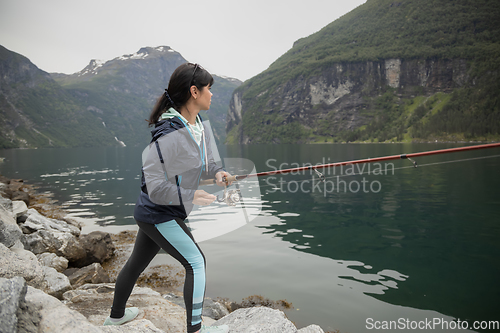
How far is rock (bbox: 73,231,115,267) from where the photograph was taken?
10828 millimetres

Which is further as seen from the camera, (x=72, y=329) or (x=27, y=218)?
(x=27, y=218)

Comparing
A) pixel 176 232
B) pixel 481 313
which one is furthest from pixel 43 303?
pixel 481 313

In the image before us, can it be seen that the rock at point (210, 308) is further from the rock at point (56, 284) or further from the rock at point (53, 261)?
the rock at point (53, 261)

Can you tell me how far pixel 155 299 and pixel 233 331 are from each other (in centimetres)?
235

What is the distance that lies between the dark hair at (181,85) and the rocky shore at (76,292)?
6.90 ft

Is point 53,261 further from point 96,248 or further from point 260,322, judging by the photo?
point 260,322

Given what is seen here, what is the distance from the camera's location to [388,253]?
418 inches

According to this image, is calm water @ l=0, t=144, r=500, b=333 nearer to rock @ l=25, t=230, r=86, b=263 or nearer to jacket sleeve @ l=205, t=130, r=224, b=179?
rock @ l=25, t=230, r=86, b=263

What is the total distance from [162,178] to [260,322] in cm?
267

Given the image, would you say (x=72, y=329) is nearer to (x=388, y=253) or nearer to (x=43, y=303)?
(x=43, y=303)

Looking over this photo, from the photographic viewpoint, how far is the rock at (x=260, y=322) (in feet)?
13.5

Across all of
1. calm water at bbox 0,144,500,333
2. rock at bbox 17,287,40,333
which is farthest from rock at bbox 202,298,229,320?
rock at bbox 17,287,40,333

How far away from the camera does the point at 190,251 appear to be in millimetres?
3229

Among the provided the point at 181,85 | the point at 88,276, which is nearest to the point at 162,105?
the point at 181,85
